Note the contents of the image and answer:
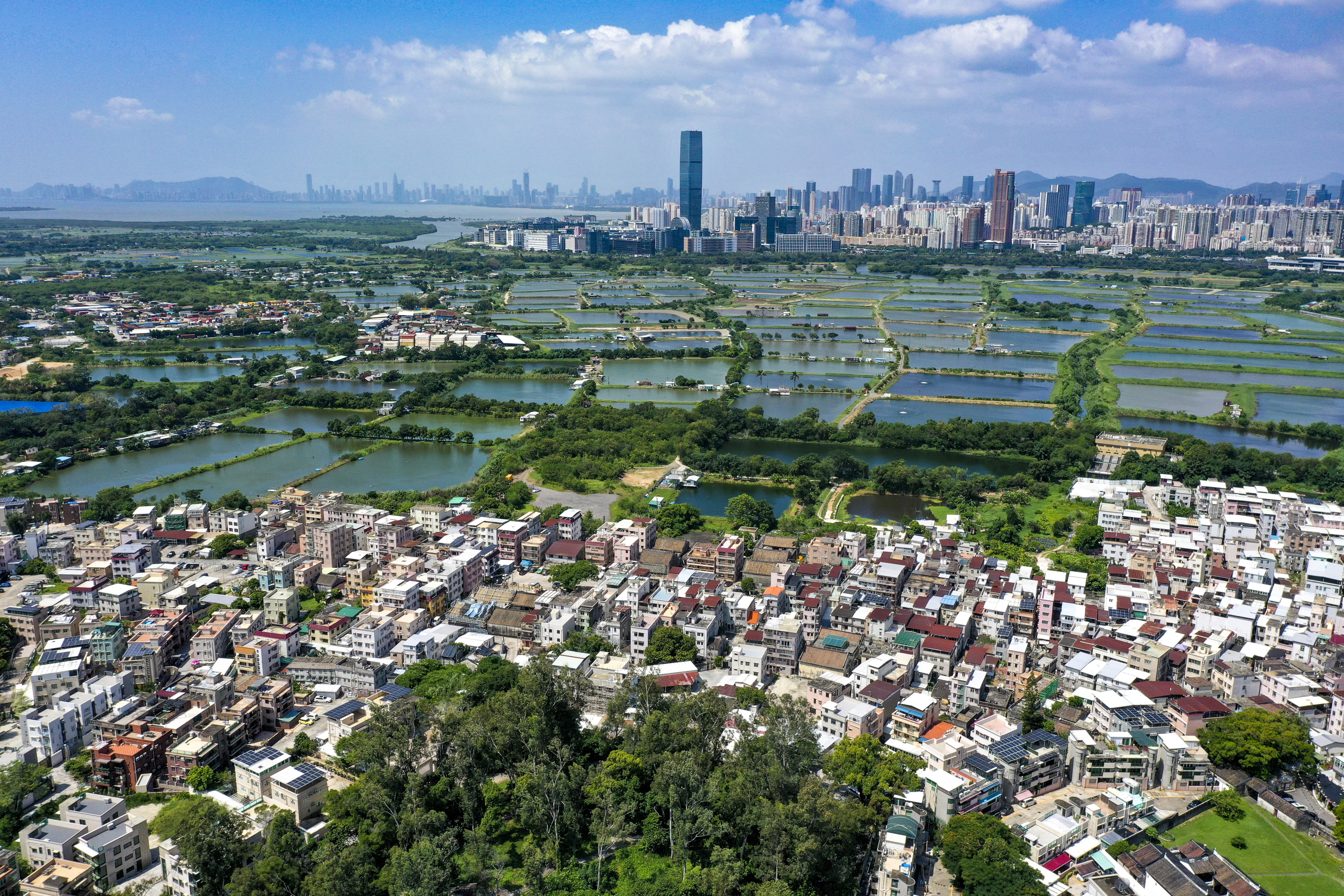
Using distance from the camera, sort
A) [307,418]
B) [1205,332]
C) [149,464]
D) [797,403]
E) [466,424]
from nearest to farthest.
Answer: [149,464] → [466,424] → [307,418] → [797,403] → [1205,332]

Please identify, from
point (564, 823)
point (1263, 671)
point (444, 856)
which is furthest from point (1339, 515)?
point (444, 856)

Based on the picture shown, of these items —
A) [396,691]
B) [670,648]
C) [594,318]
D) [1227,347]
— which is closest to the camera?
[396,691]

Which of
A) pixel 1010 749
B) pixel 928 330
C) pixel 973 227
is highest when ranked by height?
pixel 973 227

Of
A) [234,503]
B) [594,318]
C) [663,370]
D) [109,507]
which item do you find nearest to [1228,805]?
[234,503]

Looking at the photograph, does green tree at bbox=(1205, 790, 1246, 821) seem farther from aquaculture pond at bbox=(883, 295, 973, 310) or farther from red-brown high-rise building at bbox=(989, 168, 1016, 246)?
red-brown high-rise building at bbox=(989, 168, 1016, 246)

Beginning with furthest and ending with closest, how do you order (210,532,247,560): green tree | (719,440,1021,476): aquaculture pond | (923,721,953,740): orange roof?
1. (719,440,1021,476): aquaculture pond
2. (210,532,247,560): green tree
3. (923,721,953,740): orange roof

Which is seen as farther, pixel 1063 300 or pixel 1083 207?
pixel 1083 207

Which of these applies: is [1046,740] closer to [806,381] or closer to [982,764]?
[982,764]

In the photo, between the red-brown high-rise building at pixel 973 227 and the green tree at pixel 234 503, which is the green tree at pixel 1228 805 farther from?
the red-brown high-rise building at pixel 973 227

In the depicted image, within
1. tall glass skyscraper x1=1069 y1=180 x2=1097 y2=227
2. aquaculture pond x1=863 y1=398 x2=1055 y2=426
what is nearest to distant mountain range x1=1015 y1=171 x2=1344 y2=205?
tall glass skyscraper x1=1069 y1=180 x2=1097 y2=227
